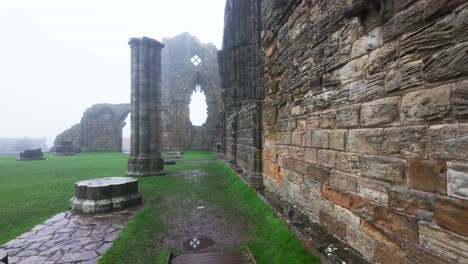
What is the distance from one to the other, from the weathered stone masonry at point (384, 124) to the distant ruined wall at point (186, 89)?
22.2 m

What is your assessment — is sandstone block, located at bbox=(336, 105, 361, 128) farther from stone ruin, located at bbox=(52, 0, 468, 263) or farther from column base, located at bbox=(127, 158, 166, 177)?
column base, located at bbox=(127, 158, 166, 177)

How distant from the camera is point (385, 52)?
2.18 m

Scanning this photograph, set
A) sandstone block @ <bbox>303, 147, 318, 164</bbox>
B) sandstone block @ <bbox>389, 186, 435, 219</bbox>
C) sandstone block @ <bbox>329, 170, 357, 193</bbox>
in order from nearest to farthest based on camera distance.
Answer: sandstone block @ <bbox>389, 186, 435, 219</bbox> → sandstone block @ <bbox>329, 170, 357, 193</bbox> → sandstone block @ <bbox>303, 147, 318, 164</bbox>

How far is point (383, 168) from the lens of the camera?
2.20 metres

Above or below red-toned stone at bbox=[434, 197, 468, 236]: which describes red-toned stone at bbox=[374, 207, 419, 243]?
below

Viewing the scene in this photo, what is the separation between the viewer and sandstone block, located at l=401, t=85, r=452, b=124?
166cm

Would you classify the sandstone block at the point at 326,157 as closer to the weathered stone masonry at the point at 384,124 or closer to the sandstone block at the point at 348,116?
the weathered stone masonry at the point at 384,124

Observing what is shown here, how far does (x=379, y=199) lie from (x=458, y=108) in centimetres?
96

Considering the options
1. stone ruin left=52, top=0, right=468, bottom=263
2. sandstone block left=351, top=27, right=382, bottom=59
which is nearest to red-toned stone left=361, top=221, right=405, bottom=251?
stone ruin left=52, top=0, right=468, bottom=263

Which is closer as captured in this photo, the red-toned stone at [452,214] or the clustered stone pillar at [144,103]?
the red-toned stone at [452,214]

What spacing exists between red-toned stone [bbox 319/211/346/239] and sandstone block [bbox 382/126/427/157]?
1.04 meters

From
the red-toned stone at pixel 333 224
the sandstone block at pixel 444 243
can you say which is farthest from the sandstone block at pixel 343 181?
the sandstone block at pixel 444 243

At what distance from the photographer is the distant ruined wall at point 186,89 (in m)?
26.7

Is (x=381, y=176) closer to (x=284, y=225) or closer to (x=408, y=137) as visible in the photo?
(x=408, y=137)
